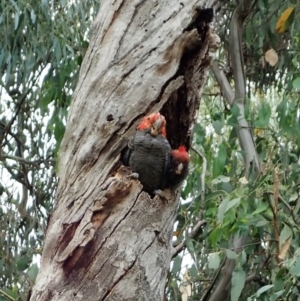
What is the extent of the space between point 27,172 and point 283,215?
2.23 meters

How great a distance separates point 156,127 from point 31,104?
275cm

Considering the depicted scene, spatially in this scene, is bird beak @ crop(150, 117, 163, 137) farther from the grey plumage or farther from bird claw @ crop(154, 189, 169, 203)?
bird claw @ crop(154, 189, 169, 203)

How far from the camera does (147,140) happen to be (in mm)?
2195

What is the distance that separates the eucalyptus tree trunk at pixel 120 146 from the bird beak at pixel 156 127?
0.09 metres

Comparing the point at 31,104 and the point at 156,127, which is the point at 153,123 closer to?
the point at 156,127

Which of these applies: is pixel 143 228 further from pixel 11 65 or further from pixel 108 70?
pixel 11 65

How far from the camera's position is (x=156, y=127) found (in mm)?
2191

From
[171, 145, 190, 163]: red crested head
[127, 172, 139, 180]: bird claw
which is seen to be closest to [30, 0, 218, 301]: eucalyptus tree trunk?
[127, 172, 139, 180]: bird claw

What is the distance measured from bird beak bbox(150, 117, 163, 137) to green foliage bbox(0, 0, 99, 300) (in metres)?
1.09

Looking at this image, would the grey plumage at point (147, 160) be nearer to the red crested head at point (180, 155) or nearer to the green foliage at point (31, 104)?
the red crested head at point (180, 155)

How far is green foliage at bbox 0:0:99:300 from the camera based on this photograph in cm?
382

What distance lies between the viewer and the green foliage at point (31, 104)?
12.5ft

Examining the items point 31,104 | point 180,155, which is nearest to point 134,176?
point 180,155

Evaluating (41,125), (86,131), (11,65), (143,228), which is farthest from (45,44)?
(143,228)
